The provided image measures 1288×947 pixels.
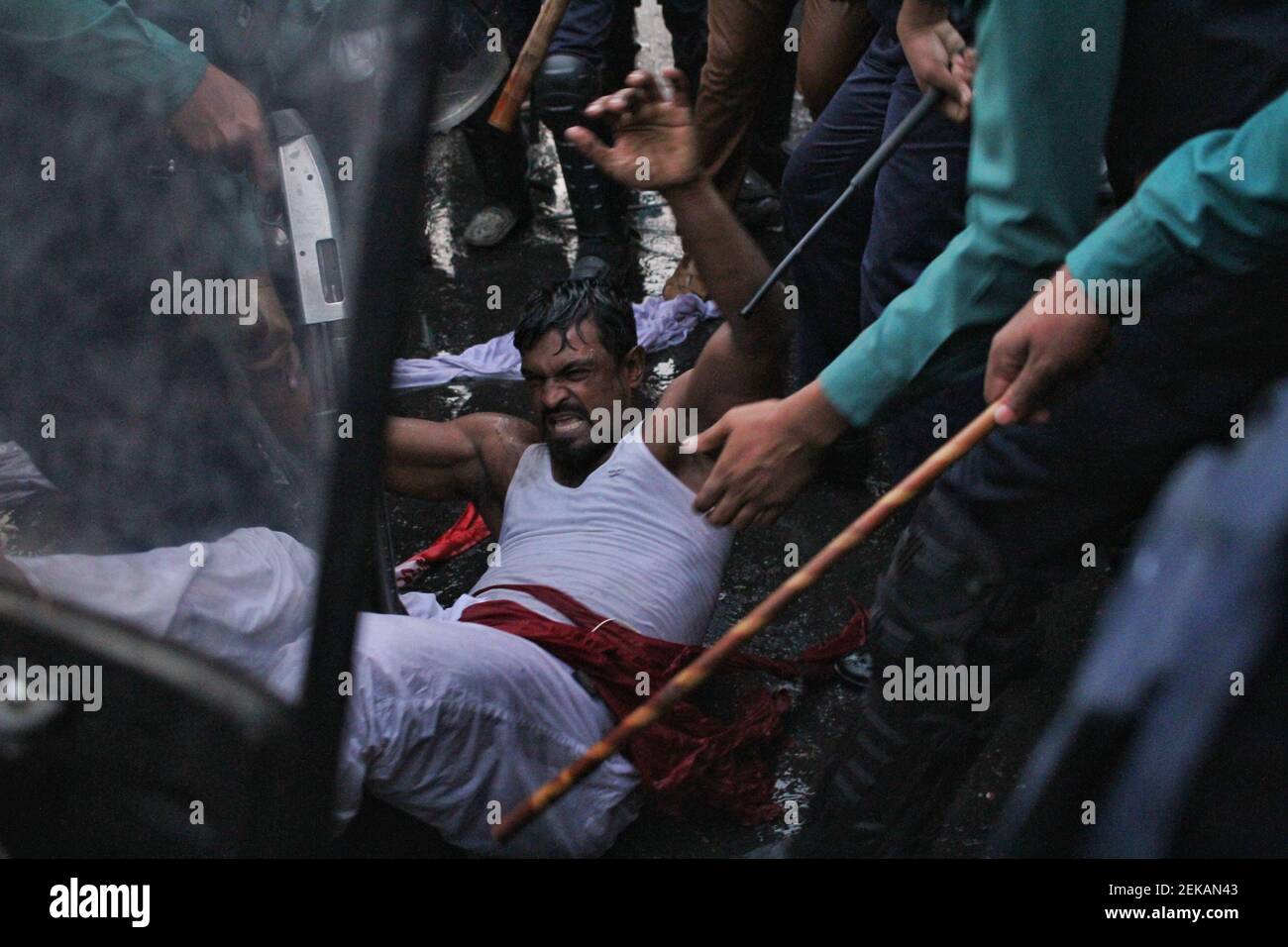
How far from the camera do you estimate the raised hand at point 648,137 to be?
178cm

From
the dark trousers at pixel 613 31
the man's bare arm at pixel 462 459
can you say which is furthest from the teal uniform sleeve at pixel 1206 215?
the dark trousers at pixel 613 31

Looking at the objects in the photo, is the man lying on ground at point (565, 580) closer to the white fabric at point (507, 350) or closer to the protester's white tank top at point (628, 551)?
the protester's white tank top at point (628, 551)

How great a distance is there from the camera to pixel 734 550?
2.88 meters

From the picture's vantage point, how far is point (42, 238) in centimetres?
137

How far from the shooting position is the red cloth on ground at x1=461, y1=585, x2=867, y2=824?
83.1 inches

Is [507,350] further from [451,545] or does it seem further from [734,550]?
[734,550]

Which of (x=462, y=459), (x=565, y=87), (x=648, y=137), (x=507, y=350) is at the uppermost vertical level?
(x=565, y=87)

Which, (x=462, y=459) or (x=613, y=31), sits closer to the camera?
(x=462, y=459)

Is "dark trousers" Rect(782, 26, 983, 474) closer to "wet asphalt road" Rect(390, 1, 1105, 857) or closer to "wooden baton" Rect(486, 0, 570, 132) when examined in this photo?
"wet asphalt road" Rect(390, 1, 1105, 857)

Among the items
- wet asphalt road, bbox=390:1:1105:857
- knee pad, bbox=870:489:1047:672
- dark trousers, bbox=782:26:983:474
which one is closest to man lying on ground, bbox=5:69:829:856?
wet asphalt road, bbox=390:1:1105:857

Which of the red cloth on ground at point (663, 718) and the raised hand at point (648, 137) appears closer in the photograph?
the raised hand at point (648, 137)

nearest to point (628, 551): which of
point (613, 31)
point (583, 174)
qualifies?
point (583, 174)

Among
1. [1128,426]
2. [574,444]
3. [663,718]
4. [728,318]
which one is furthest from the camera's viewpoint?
[574,444]

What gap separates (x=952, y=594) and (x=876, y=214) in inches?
35.8
